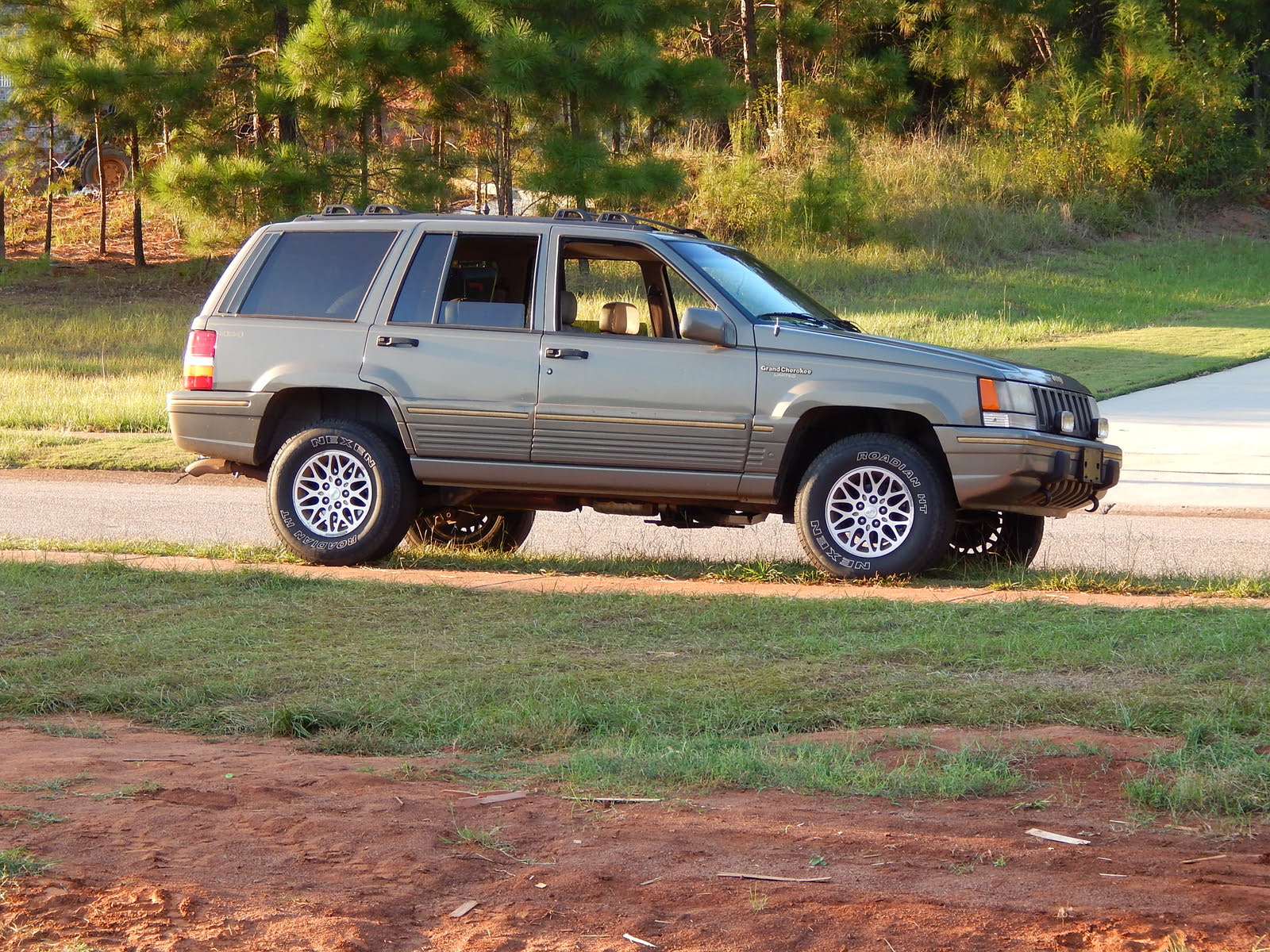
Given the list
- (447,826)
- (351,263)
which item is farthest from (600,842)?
(351,263)

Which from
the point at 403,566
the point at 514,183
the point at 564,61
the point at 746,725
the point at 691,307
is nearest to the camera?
the point at 746,725

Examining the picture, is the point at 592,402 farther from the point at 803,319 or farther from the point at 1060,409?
the point at 1060,409

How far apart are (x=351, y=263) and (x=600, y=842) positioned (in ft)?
18.4

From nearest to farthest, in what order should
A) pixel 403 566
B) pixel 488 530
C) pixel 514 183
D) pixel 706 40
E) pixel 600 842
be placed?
pixel 600 842
pixel 403 566
pixel 488 530
pixel 514 183
pixel 706 40

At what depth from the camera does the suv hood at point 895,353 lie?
8039 mm

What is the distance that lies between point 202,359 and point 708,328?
300cm

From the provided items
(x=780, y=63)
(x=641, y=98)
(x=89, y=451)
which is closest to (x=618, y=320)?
(x=89, y=451)

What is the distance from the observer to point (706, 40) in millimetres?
34031

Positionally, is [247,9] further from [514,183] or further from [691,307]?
[691,307]

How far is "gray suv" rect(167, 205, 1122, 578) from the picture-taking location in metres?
8.05

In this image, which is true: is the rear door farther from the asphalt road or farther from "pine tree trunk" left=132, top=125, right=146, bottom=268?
"pine tree trunk" left=132, top=125, right=146, bottom=268

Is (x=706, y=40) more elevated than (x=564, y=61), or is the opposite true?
(x=706, y=40)

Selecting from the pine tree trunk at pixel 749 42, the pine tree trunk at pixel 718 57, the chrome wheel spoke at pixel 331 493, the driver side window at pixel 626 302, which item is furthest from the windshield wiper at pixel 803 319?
the pine tree trunk at pixel 718 57

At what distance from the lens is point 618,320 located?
28.1 ft
